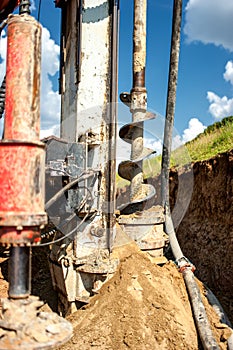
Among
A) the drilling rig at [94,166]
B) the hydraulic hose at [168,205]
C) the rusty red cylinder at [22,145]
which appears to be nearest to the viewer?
the rusty red cylinder at [22,145]

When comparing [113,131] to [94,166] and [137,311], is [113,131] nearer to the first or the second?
[94,166]

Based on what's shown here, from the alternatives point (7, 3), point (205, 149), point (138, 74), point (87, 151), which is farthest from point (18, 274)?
point (205, 149)

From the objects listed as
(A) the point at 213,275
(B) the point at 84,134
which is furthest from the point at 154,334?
(A) the point at 213,275

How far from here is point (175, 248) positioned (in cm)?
489

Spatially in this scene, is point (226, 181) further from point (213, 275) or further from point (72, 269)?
point (72, 269)

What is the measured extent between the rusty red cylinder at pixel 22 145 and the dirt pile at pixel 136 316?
197 cm

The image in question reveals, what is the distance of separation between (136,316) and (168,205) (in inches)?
70.1

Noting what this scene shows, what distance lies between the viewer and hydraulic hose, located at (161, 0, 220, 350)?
386 centimetres

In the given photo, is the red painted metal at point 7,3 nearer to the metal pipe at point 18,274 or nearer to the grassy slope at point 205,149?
the metal pipe at point 18,274

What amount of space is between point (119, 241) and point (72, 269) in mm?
523

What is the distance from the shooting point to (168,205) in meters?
5.21

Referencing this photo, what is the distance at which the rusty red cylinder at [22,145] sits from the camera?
184 cm

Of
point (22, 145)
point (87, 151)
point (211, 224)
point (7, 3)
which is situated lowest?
point (211, 224)

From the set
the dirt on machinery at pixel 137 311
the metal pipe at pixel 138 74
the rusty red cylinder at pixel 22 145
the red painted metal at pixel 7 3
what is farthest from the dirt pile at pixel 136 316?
the red painted metal at pixel 7 3
